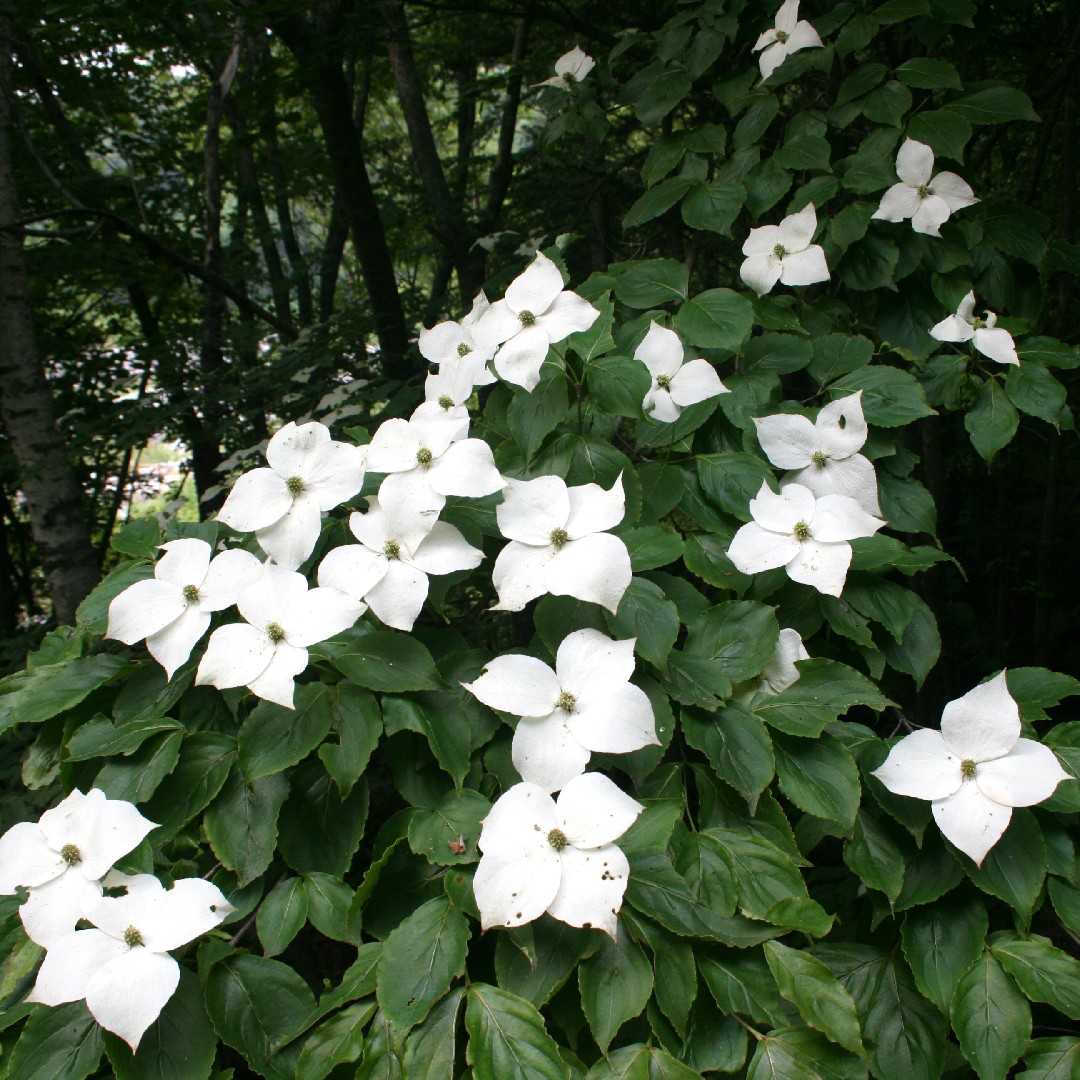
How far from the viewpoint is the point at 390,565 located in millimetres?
861

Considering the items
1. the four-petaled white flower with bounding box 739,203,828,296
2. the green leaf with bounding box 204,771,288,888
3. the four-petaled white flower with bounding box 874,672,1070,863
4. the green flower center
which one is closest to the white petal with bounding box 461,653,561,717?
the green flower center

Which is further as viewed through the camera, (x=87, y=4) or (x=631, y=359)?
(x=87, y=4)

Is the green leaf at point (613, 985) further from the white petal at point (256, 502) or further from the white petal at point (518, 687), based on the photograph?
the white petal at point (256, 502)

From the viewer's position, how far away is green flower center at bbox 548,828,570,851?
71 centimetres

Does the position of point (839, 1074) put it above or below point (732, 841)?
below

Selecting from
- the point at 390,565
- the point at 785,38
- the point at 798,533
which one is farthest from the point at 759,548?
the point at 785,38

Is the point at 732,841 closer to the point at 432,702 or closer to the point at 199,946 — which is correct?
the point at 432,702

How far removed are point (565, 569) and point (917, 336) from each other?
907 mm

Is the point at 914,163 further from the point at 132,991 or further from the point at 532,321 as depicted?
the point at 132,991

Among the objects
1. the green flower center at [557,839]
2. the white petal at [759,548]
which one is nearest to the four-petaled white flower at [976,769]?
the white petal at [759,548]

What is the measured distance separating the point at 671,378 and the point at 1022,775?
58cm

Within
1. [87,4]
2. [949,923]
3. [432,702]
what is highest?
[87,4]

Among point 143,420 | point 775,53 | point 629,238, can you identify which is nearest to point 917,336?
point 775,53

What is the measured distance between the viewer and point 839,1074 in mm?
738
